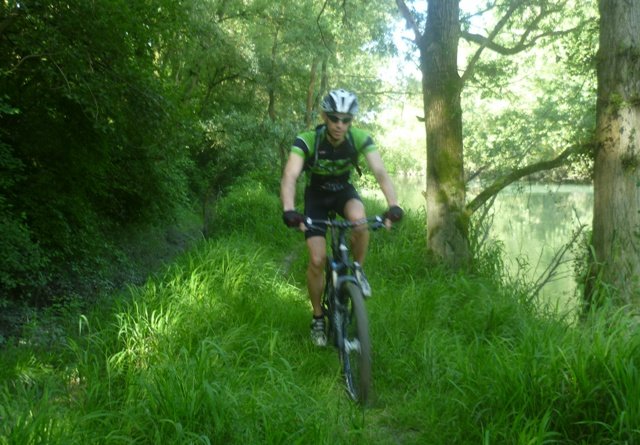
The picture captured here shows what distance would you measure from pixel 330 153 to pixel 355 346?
1.53m

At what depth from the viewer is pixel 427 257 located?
6473mm

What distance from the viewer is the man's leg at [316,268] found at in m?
3.97

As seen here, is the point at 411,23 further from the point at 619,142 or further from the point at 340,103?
the point at 340,103

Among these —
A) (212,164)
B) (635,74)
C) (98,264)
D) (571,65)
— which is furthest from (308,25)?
(635,74)

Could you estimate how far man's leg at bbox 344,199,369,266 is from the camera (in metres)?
3.99

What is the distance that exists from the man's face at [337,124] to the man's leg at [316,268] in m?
0.80

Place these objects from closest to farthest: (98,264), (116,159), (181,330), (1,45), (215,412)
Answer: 1. (215,412)
2. (181,330)
3. (1,45)
4. (98,264)
5. (116,159)

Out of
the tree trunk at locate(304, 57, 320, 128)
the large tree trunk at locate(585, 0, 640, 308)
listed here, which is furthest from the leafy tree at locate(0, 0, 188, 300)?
the tree trunk at locate(304, 57, 320, 128)

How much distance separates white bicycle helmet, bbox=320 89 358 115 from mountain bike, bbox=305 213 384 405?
82cm

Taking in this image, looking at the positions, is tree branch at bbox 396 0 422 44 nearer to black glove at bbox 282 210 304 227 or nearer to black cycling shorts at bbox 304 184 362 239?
black cycling shorts at bbox 304 184 362 239

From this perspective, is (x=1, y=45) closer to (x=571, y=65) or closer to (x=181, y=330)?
(x=181, y=330)

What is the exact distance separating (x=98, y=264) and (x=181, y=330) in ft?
12.5

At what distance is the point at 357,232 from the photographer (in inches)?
158

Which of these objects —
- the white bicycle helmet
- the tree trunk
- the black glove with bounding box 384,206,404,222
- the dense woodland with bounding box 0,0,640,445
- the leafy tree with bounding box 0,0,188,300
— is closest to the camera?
the dense woodland with bounding box 0,0,640,445
